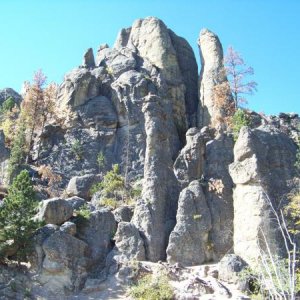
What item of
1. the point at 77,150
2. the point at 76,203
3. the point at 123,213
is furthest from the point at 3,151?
the point at 123,213

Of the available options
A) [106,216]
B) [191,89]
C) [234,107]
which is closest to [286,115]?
[234,107]

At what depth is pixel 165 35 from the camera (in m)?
60.4

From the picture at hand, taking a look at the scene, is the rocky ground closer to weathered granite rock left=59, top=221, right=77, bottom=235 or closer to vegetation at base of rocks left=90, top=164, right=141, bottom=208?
weathered granite rock left=59, top=221, right=77, bottom=235

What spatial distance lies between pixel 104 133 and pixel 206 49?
18224mm

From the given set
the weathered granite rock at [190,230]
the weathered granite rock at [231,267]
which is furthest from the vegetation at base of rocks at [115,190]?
the weathered granite rock at [231,267]

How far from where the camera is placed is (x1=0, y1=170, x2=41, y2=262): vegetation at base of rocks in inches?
1144

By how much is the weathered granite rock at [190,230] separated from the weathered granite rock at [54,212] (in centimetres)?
748

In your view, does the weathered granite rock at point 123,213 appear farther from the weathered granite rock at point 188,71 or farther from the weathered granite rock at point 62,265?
the weathered granite rock at point 188,71

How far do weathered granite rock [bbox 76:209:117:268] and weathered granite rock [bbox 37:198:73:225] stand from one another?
133 cm

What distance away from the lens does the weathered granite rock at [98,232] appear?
32.3m

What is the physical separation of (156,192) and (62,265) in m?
8.95

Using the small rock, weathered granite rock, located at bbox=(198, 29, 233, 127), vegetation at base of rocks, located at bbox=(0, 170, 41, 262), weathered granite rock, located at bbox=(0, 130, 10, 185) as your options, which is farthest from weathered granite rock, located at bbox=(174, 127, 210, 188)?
weathered granite rock, located at bbox=(0, 130, 10, 185)

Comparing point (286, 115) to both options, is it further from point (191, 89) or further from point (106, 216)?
point (106, 216)

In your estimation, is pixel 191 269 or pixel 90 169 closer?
pixel 191 269
